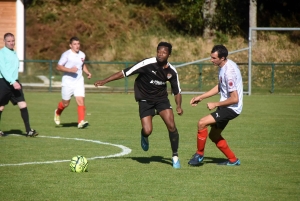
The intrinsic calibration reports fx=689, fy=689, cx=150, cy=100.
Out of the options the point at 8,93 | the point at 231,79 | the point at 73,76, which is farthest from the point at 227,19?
the point at 231,79

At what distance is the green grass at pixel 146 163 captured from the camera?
27.1ft

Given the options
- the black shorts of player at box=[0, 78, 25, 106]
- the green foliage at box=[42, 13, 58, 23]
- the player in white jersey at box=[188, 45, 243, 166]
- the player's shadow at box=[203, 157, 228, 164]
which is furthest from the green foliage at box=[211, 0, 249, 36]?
the player in white jersey at box=[188, 45, 243, 166]

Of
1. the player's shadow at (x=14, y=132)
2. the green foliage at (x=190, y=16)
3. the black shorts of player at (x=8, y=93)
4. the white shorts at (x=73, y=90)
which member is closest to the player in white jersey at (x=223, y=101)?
the black shorts of player at (x=8, y=93)

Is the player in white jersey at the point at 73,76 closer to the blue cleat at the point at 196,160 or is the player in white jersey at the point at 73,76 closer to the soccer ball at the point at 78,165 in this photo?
the blue cleat at the point at 196,160

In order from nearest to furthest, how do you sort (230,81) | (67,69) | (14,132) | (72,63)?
(230,81)
(14,132)
(67,69)
(72,63)

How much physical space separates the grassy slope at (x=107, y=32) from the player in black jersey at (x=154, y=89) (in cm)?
2419

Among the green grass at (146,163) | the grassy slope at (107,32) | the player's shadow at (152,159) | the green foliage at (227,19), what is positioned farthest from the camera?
the green foliage at (227,19)

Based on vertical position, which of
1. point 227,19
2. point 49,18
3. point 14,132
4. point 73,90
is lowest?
point 14,132

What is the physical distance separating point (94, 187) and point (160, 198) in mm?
1075

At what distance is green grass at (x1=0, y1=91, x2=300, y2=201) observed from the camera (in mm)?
8266

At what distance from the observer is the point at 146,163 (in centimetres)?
1067

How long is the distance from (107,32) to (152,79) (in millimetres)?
29466

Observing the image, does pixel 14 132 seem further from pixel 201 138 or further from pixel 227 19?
pixel 227 19

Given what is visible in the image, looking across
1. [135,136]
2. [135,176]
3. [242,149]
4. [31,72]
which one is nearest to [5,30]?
[31,72]
